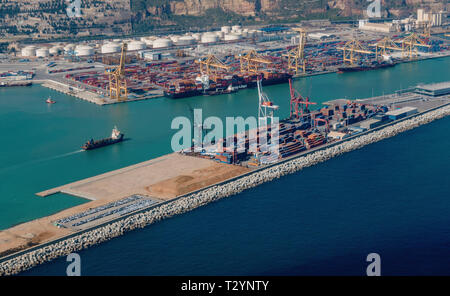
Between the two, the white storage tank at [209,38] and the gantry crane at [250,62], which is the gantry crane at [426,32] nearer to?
the white storage tank at [209,38]

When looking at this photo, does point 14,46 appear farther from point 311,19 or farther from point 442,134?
point 442,134

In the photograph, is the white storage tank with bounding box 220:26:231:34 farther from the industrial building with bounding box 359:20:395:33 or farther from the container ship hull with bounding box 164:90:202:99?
the container ship hull with bounding box 164:90:202:99

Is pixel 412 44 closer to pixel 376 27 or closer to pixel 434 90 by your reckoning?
pixel 376 27

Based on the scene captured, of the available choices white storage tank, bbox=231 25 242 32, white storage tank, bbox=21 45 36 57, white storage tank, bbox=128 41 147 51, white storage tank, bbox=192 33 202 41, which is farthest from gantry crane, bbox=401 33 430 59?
white storage tank, bbox=21 45 36 57

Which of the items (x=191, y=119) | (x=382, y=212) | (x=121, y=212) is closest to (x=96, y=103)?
(x=191, y=119)

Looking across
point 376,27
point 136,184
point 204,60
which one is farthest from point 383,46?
point 136,184
